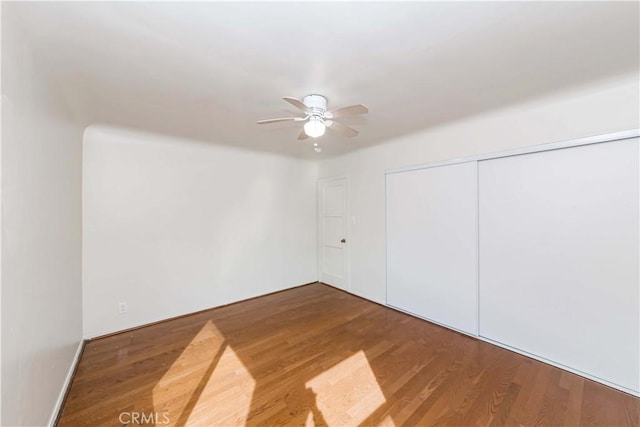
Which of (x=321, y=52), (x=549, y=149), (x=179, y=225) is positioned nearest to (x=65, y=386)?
(x=179, y=225)

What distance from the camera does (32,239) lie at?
1384 mm

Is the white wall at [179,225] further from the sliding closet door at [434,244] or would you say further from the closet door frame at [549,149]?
the closet door frame at [549,149]

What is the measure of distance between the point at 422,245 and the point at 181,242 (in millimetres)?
3131

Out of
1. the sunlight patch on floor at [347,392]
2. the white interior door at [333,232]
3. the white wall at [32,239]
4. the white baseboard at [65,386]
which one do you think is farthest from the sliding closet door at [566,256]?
the white baseboard at [65,386]

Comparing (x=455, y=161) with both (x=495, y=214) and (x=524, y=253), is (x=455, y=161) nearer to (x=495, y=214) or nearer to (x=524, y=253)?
(x=495, y=214)

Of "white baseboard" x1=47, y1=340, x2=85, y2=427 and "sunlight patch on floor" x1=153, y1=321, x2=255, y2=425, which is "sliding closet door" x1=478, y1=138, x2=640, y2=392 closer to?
"sunlight patch on floor" x1=153, y1=321, x2=255, y2=425

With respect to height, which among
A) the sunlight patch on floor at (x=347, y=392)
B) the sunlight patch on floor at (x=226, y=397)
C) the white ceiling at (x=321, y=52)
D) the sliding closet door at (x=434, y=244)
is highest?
the white ceiling at (x=321, y=52)

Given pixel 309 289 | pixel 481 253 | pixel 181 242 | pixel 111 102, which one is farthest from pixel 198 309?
pixel 481 253

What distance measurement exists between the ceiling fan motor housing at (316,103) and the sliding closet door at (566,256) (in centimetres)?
186

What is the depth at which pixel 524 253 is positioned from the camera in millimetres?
2410

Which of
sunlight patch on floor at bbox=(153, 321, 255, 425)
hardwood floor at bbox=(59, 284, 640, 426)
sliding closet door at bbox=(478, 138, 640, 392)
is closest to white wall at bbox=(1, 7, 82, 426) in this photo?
hardwood floor at bbox=(59, 284, 640, 426)

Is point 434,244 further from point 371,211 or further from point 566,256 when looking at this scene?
point 566,256

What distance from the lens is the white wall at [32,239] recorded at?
1.12 meters

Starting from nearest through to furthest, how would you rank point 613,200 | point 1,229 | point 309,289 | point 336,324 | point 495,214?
point 1,229
point 613,200
point 495,214
point 336,324
point 309,289
